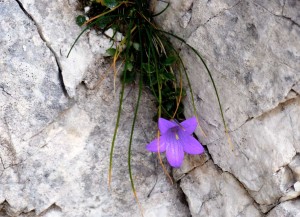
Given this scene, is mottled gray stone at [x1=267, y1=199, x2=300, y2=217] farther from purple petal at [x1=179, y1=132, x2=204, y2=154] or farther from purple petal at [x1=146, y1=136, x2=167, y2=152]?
purple petal at [x1=146, y1=136, x2=167, y2=152]

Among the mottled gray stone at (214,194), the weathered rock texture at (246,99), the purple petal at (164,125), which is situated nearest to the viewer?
the weathered rock texture at (246,99)

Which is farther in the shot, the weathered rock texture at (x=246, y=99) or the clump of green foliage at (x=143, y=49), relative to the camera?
the clump of green foliage at (x=143, y=49)

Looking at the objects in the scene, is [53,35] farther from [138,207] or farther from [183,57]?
[138,207]

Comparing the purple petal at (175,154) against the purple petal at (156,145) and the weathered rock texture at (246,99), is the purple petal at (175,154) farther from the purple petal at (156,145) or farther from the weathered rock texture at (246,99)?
the weathered rock texture at (246,99)

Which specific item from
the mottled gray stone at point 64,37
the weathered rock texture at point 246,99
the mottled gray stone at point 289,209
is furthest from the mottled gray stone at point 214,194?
the mottled gray stone at point 64,37

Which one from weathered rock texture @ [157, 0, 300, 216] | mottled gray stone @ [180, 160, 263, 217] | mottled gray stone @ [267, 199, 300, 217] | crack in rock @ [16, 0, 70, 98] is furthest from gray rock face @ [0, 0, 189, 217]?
mottled gray stone @ [267, 199, 300, 217]

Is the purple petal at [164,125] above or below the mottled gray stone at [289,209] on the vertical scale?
above

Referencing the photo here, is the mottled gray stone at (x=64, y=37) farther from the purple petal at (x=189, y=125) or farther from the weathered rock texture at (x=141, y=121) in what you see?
the purple petal at (x=189, y=125)

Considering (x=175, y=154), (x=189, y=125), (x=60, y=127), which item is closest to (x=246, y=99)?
(x=189, y=125)

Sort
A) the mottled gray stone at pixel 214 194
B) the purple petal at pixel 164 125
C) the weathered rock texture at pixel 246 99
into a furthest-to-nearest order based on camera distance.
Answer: the mottled gray stone at pixel 214 194
the purple petal at pixel 164 125
the weathered rock texture at pixel 246 99

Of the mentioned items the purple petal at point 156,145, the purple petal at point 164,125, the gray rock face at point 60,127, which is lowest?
the purple petal at point 156,145
